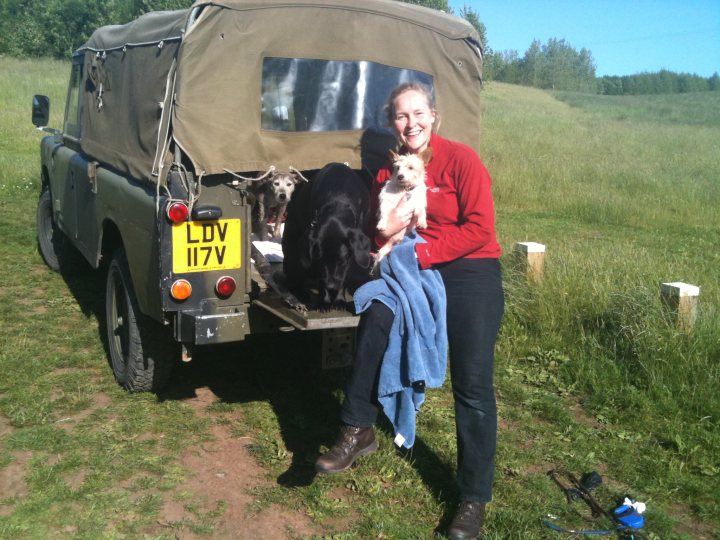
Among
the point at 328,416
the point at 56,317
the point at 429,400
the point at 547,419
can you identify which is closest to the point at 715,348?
the point at 547,419

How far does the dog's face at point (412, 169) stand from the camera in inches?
133

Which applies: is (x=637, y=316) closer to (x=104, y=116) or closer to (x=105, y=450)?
(x=105, y=450)

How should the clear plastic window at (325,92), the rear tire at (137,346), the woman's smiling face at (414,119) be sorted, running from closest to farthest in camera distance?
the woman's smiling face at (414,119), the clear plastic window at (325,92), the rear tire at (137,346)

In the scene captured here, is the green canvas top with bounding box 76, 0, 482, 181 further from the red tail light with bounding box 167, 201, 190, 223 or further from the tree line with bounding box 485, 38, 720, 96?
the tree line with bounding box 485, 38, 720, 96

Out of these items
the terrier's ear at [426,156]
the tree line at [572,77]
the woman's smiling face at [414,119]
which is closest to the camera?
the terrier's ear at [426,156]

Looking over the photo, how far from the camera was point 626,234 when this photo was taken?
11.7m

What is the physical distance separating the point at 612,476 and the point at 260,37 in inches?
125

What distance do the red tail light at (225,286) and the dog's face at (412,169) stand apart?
3.69 feet

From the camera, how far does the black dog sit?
3.61 m

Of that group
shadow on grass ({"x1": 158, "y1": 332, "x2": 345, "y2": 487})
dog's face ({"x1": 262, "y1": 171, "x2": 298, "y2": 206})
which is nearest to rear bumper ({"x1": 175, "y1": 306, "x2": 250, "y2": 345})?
shadow on grass ({"x1": 158, "y1": 332, "x2": 345, "y2": 487})

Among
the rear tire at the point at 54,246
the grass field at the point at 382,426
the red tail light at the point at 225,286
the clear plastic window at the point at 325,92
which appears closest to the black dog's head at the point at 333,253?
the red tail light at the point at 225,286

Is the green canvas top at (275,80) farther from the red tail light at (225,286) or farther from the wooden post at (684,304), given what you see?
the wooden post at (684,304)

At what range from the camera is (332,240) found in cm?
360

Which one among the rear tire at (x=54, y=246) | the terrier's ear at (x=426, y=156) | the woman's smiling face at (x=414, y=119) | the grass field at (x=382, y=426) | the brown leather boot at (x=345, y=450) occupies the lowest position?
the grass field at (x=382, y=426)
